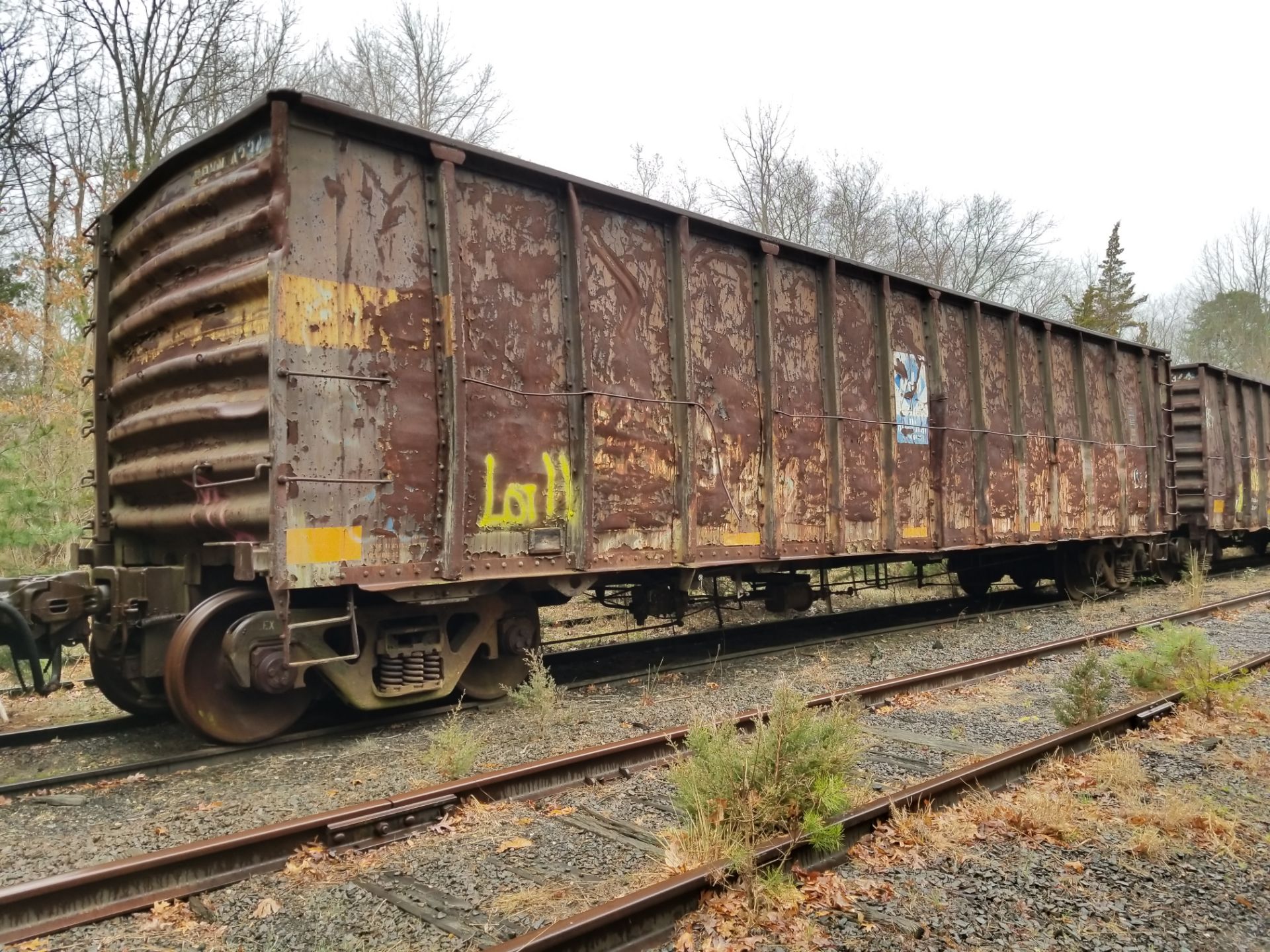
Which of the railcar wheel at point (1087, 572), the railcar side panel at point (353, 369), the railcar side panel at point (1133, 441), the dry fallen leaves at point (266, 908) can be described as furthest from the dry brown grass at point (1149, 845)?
the railcar side panel at point (1133, 441)

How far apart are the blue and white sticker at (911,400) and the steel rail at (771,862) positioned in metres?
4.65


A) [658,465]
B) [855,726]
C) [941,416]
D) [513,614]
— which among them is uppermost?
[941,416]

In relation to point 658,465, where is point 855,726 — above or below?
below

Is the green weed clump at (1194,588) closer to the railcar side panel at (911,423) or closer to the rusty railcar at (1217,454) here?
the rusty railcar at (1217,454)

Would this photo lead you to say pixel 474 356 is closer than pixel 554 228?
Yes

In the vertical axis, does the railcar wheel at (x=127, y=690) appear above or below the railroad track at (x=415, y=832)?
above

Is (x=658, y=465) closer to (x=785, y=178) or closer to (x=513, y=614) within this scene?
(x=513, y=614)

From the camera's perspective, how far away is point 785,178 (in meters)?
27.5

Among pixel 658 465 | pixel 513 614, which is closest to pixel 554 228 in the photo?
pixel 658 465

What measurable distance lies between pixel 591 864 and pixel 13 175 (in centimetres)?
1770

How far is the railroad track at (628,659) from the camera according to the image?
16.7ft

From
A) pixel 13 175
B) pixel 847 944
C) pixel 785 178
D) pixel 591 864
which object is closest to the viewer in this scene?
pixel 847 944

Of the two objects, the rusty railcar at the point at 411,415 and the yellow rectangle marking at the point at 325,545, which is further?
the rusty railcar at the point at 411,415

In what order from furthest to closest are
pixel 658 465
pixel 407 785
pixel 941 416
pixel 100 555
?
1. pixel 941 416
2. pixel 658 465
3. pixel 100 555
4. pixel 407 785
